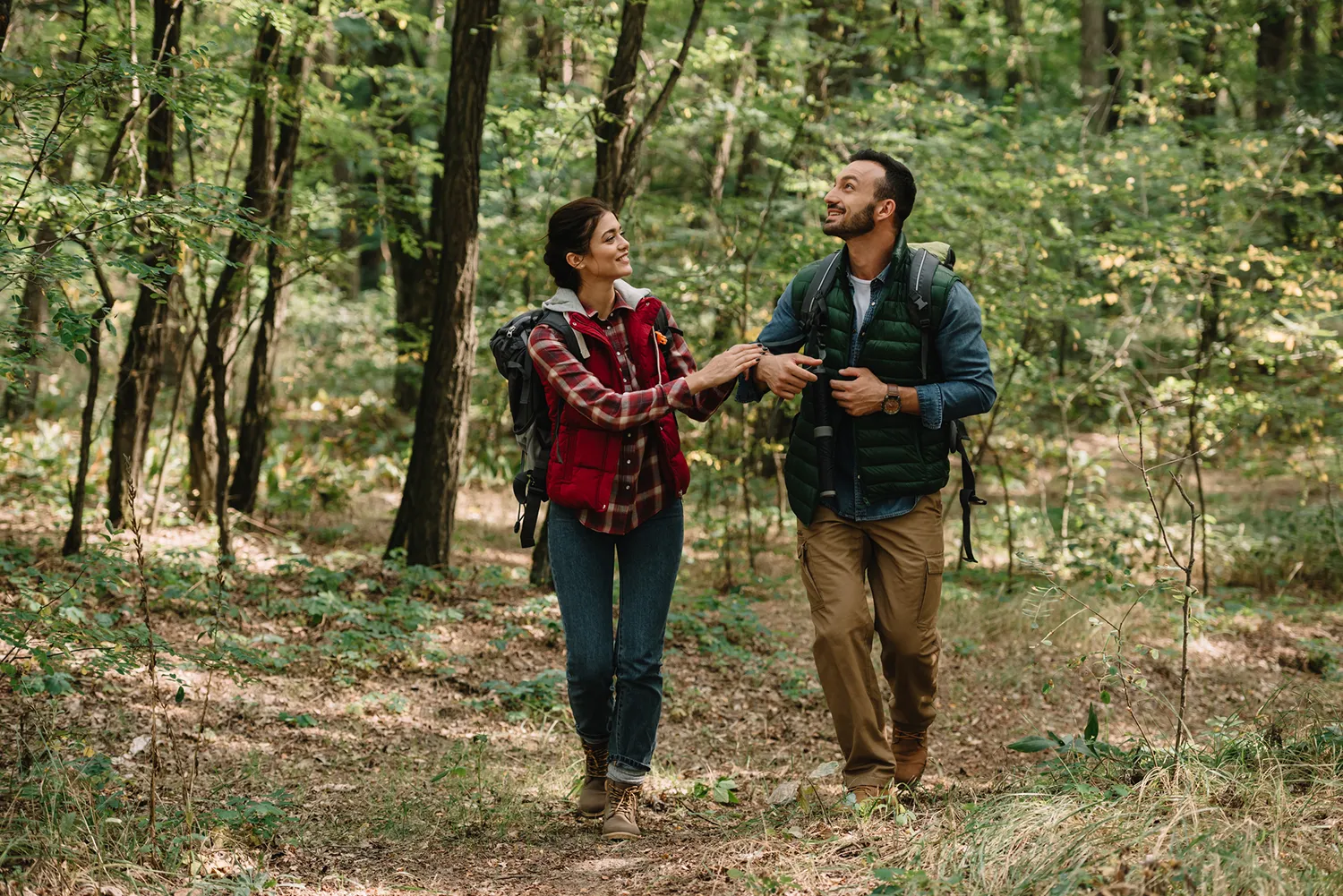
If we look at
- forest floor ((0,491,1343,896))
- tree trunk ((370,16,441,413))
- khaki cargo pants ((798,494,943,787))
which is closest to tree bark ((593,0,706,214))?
forest floor ((0,491,1343,896))

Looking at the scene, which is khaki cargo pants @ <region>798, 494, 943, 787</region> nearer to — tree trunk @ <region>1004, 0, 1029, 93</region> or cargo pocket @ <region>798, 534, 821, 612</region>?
cargo pocket @ <region>798, 534, 821, 612</region>

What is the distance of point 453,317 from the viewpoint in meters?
7.44

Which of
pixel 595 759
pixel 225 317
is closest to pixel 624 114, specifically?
pixel 225 317

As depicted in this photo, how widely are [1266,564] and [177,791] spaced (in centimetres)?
929

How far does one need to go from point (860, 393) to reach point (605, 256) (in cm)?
104

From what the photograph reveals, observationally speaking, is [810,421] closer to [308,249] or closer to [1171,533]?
[308,249]

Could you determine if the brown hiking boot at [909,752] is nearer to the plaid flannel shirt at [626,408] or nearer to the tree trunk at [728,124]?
the plaid flannel shirt at [626,408]

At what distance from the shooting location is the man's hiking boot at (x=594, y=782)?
13.3 ft

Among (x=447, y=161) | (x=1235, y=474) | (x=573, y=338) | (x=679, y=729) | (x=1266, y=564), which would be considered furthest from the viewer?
(x=1235, y=474)

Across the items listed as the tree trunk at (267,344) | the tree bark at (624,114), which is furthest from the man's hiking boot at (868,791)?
the tree trunk at (267,344)

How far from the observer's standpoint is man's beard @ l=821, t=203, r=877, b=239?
3.98 metres

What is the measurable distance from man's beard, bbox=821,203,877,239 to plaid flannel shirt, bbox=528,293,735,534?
2.39 ft

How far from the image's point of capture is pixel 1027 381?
905 centimetres

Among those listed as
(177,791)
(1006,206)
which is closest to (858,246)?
(177,791)
